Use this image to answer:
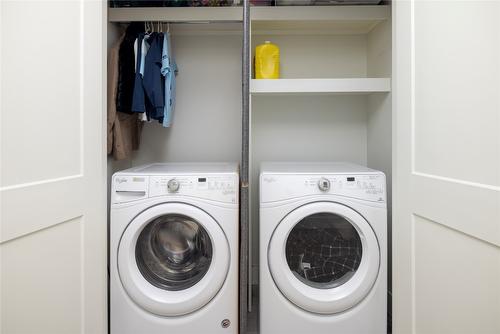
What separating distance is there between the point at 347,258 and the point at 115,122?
5.00 feet

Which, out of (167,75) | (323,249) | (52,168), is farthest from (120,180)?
(323,249)

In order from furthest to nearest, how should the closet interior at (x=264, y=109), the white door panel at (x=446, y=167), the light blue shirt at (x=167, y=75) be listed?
the closet interior at (x=264, y=109), the light blue shirt at (x=167, y=75), the white door panel at (x=446, y=167)

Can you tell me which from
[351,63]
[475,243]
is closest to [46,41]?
[475,243]

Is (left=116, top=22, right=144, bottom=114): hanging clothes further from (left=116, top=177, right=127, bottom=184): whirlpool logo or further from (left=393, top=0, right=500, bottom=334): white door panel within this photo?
(left=393, top=0, right=500, bottom=334): white door panel

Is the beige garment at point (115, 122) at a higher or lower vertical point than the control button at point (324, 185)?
higher

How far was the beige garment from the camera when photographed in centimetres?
180

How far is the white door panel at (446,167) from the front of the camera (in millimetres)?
745

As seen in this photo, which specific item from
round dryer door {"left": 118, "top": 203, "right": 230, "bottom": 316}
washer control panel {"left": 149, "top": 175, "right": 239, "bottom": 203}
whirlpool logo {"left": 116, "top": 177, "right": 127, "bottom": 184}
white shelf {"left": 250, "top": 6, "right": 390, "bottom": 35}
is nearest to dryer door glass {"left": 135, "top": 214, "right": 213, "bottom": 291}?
round dryer door {"left": 118, "top": 203, "right": 230, "bottom": 316}

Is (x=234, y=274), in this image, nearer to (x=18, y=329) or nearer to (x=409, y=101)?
(x=18, y=329)

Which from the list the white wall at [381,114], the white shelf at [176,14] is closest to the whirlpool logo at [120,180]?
the white shelf at [176,14]

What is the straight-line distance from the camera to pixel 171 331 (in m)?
1.51

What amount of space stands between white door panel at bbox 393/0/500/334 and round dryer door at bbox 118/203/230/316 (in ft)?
2.63

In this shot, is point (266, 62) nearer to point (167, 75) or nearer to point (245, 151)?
point (167, 75)

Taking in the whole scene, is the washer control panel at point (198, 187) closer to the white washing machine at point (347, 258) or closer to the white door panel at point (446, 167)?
the white washing machine at point (347, 258)
